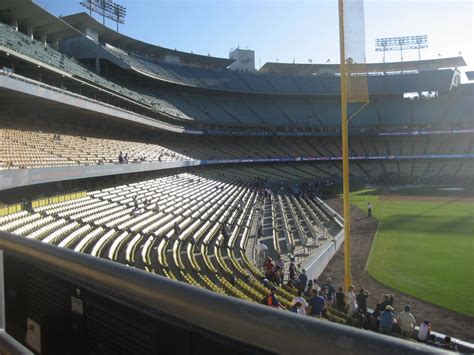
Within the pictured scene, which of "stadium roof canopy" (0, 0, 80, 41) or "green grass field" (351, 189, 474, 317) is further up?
"stadium roof canopy" (0, 0, 80, 41)

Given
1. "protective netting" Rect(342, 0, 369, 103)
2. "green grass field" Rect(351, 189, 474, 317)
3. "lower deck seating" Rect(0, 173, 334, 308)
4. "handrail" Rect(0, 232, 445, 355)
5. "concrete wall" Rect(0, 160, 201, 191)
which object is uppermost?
"protective netting" Rect(342, 0, 369, 103)

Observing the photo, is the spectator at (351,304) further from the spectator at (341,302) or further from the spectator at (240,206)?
the spectator at (240,206)

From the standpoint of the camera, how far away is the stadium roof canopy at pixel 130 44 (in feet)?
119

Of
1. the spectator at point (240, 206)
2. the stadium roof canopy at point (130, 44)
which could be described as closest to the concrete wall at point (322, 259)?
the spectator at point (240, 206)

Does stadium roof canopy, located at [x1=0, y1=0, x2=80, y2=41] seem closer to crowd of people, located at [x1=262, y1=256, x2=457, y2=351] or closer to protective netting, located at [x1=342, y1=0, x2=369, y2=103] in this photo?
protective netting, located at [x1=342, y1=0, x2=369, y2=103]

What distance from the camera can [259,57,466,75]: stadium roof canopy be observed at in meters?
66.6

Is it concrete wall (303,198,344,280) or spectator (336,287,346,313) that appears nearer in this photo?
spectator (336,287,346,313)

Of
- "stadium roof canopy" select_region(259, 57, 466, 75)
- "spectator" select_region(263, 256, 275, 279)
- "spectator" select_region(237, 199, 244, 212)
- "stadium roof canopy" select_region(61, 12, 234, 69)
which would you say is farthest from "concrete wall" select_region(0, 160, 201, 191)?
"stadium roof canopy" select_region(259, 57, 466, 75)

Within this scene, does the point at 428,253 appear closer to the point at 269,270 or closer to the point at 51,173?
the point at 269,270

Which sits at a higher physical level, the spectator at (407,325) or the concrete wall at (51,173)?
the concrete wall at (51,173)

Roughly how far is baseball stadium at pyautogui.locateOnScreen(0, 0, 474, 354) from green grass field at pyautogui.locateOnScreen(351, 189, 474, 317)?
0.13 meters

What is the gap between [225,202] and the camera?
84.5 ft

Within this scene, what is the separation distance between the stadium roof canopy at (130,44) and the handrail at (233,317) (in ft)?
127

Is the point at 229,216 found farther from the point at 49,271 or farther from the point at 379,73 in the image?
the point at 379,73
